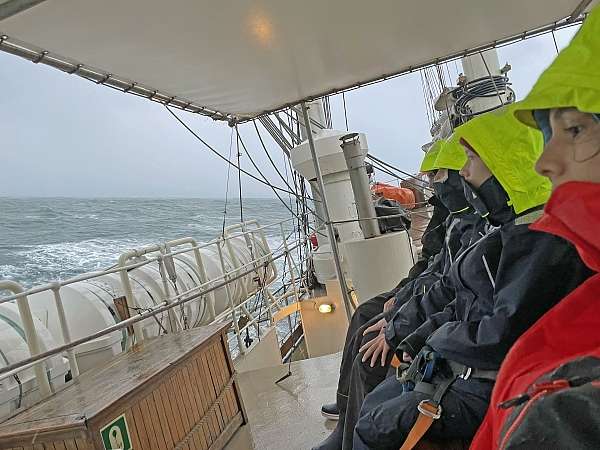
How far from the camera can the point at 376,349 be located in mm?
1854

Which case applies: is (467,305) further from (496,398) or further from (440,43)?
(440,43)

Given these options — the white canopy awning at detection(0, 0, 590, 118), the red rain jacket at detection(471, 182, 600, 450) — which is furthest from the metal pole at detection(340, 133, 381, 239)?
the red rain jacket at detection(471, 182, 600, 450)

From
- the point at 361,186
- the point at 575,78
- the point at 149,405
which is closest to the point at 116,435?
the point at 149,405

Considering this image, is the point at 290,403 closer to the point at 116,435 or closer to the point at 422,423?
the point at 116,435

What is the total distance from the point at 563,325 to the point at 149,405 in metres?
1.60

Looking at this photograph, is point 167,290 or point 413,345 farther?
point 167,290

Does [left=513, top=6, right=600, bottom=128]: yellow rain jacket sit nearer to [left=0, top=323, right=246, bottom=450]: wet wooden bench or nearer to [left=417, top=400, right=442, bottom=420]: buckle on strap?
[left=417, top=400, right=442, bottom=420]: buckle on strap

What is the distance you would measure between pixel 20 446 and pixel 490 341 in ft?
5.06

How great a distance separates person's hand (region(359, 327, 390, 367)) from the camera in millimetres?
1821

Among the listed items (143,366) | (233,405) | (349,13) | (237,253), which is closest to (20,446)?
(143,366)

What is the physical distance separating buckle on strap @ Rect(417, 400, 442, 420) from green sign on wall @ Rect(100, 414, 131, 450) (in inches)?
43.1

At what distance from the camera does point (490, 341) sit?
→ 112cm

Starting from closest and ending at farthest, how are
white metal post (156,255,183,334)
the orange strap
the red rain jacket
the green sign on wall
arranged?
1. the red rain jacket
2. the orange strap
3. the green sign on wall
4. white metal post (156,255,183,334)

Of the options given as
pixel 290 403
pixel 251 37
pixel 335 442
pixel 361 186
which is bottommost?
pixel 290 403
